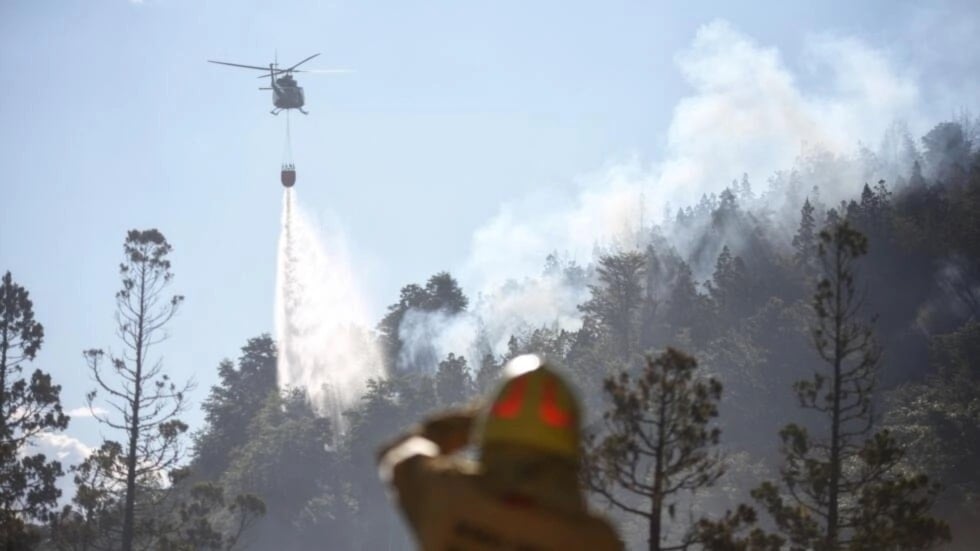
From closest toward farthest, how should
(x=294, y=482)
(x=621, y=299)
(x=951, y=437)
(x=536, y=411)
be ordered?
(x=536, y=411), (x=951, y=437), (x=294, y=482), (x=621, y=299)

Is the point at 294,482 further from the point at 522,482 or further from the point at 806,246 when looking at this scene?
the point at 522,482

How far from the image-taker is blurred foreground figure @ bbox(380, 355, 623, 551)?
3473 mm

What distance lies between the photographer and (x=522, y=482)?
3516 mm

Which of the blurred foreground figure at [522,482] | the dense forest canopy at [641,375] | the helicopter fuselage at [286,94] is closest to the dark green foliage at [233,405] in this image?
the dense forest canopy at [641,375]

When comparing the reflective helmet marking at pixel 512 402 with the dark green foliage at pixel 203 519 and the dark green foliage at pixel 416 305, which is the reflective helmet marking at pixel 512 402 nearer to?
the dark green foliage at pixel 203 519

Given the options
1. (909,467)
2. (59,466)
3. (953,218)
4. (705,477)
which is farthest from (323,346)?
(705,477)

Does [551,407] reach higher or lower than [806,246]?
lower

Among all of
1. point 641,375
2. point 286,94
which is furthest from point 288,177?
point 641,375

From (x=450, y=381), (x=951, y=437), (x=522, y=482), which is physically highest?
(x=450, y=381)

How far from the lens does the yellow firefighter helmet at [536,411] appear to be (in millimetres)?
3467

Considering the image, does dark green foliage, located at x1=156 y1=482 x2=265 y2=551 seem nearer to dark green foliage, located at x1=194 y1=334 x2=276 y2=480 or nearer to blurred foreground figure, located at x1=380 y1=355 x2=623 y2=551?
blurred foreground figure, located at x1=380 y1=355 x2=623 y2=551

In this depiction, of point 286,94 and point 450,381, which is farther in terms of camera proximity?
point 450,381

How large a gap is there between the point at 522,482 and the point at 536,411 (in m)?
0.19

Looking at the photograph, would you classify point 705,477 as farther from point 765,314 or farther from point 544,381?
point 765,314
